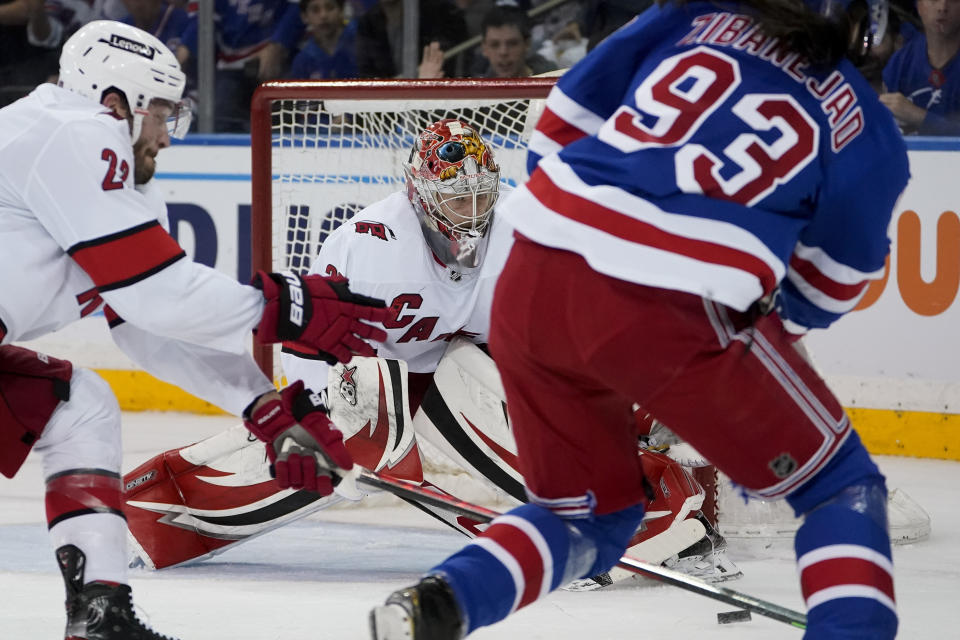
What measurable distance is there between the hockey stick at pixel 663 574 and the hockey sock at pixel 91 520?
1.28 feet

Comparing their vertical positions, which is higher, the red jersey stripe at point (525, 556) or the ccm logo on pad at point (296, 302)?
the ccm logo on pad at point (296, 302)

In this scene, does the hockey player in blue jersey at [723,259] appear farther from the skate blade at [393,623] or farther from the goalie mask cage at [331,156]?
the goalie mask cage at [331,156]

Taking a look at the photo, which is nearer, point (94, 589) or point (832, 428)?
point (832, 428)

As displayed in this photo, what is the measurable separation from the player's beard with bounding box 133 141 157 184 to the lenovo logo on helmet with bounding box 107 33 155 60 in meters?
0.13

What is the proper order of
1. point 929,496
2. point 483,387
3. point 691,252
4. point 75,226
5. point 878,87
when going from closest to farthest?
point 691,252 < point 75,226 < point 483,387 < point 929,496 < point 878,87

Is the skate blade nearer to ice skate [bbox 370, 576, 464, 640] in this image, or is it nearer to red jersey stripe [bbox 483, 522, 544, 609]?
ice skate [bbox 370, 576, 464, 640]

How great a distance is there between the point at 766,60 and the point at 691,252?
225 millimetres

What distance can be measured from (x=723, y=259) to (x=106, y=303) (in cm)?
95

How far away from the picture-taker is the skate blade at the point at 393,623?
1461 millimetres

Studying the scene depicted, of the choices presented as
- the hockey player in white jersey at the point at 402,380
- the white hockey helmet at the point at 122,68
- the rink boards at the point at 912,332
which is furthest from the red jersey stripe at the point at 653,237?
the rink boards at the point at 912,332

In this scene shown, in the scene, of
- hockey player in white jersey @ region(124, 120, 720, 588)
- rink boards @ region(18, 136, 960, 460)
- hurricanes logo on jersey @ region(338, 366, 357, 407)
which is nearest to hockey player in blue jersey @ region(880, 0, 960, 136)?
rink boards @ region(18, 136, 960, 460)

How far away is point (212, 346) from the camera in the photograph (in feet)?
6.37

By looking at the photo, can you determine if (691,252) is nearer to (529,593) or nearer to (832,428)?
(832,428)

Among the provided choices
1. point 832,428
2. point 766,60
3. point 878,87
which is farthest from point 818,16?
point 878,87
